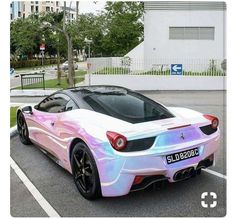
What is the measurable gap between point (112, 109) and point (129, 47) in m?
27.2

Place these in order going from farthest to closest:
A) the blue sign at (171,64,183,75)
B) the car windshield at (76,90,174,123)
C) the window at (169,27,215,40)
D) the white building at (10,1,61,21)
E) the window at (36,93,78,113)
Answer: the window at (169,27,215,40), the white building at (10,1,61,21), the blue sign at (171,64,183,75), the window at (36,93,78,113), the car windshield at (76,90,174,123)

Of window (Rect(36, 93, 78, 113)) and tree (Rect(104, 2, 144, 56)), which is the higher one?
tree (Rect(104, 2, 144, 56))

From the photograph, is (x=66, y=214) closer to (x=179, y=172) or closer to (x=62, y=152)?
(x=62, y=152)

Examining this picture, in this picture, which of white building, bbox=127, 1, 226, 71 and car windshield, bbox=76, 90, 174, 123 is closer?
car windshield, bbox=76, 90, 174, 123

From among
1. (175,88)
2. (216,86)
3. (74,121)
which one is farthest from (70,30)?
(74,121)

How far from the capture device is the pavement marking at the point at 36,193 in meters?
3.87

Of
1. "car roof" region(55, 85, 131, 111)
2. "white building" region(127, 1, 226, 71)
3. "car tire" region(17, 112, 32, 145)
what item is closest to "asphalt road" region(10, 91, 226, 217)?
"car roof" region(55, 85, 131, 111)

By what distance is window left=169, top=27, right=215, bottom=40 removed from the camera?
2333cm

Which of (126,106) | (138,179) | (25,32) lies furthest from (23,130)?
(25,32)

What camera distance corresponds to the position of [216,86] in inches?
728

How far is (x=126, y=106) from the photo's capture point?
4.60 meters

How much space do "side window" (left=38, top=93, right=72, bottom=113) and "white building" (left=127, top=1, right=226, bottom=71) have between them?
18.0 meters

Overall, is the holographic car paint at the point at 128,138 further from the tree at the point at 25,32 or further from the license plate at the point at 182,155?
the tree at the point at 25,32

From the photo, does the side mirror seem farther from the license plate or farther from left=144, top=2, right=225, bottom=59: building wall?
left=144, top=2, right=225, bottom=59: building wall
